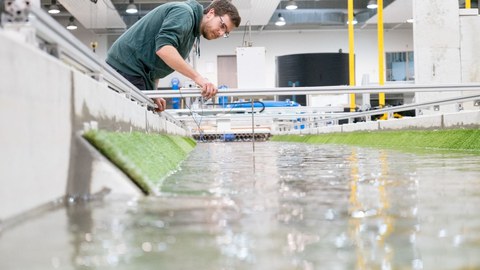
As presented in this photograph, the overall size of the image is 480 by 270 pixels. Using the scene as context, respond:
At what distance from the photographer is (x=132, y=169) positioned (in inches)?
47.8

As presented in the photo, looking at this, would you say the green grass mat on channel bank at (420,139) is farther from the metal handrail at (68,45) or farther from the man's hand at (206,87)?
the metal handrail at (68,45)

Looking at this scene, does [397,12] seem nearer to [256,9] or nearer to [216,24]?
[256,9]

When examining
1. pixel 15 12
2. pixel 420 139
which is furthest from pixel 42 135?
pixel 420 139

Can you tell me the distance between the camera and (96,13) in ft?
37.2

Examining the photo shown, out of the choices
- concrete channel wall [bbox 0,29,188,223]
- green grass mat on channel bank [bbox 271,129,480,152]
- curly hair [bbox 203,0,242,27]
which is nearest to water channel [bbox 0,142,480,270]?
concrete channel wall [bbox 0,29,188,223]

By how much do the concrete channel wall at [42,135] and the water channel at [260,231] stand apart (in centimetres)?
5

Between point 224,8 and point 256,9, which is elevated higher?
point 256,9

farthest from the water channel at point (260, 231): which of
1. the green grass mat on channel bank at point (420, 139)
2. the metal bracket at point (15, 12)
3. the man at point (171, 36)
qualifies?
the green grass mat on channel bank at point (420, 139)

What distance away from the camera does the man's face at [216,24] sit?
8.38ft

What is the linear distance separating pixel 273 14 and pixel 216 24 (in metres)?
11.4

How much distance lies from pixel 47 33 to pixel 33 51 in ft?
0.56

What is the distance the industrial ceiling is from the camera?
11.1 meters

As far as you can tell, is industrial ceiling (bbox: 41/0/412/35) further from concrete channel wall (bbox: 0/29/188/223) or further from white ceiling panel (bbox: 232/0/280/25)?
concrete channel wall (bbox: 0/29/188/223)

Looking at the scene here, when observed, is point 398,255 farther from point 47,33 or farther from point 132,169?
point 47,33
